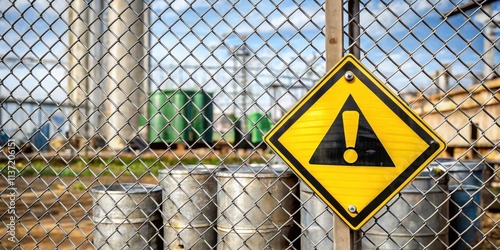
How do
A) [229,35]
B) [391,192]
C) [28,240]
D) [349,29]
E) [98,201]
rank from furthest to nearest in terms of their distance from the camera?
1. [28,240]
2. [98,201]
3. [229,35]
4. [349,29]
5. [391,192]

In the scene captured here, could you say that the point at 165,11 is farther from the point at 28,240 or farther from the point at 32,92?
the point at 28,240

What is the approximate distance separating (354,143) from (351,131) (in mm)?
50

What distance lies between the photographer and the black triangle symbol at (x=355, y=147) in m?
1.58

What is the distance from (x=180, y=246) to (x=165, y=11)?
1.70m

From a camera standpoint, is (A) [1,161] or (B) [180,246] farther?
(A) [1,161]

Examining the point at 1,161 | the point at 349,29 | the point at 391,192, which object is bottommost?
the point at 1,161

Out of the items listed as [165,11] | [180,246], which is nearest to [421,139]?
[165,11]

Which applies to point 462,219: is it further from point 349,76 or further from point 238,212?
point 349,76

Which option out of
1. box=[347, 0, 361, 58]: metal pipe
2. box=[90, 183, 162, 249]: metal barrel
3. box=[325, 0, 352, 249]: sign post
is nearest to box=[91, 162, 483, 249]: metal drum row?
box=[90, 183, 162, 249]: metal barrel

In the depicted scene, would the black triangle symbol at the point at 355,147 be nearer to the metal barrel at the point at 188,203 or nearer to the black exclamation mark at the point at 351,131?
the black exclamation mark at the point at 351,131

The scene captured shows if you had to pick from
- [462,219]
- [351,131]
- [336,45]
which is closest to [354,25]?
[336,45]

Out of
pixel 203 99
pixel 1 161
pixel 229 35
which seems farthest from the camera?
pixel 203 99

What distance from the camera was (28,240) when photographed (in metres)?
4.14

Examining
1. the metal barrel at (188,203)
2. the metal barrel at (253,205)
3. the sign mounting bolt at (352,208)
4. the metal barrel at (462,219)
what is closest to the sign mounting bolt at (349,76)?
the sign mounting bolt at (352,208)
